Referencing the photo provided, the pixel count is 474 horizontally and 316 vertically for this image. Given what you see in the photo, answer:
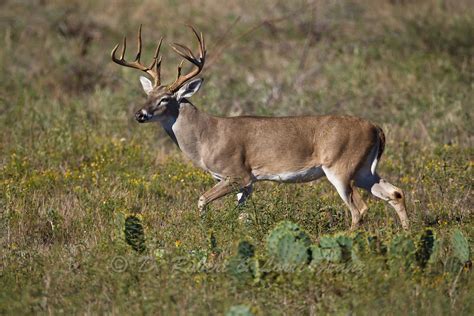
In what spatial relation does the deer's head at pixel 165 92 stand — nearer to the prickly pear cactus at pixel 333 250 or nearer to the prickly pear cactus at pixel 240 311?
the prickly pear cactus at pixel 333 250

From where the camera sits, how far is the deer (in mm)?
9656

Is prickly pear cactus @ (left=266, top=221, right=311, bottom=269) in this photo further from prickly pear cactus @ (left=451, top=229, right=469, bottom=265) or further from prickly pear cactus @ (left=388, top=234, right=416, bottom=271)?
prickly pear cactus @ (left=451, top=229, right=469, bottom=265)

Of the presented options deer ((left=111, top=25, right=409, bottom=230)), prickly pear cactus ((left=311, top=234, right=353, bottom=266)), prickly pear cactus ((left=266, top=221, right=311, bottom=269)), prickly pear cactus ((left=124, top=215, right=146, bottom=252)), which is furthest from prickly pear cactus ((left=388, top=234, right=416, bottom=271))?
deer ((left=111, top=25, right=409, bottom=230))

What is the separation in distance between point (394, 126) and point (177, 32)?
277 inches

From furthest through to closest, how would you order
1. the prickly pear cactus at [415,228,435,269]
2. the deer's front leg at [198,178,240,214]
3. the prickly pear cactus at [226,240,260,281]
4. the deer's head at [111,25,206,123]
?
the deer's head at [111,25,206,123] → the deer's front leg at [198,178,240,214] → the prickly pear cactus at [415,228,435,269] → the prickly pear cactus at [226,240,260,281]

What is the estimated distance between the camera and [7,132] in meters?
12.6

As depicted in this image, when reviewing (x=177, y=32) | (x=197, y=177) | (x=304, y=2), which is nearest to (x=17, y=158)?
(x=197, y=177)

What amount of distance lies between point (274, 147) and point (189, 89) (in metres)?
1.15

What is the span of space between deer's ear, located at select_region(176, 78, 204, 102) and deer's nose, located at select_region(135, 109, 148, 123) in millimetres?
496

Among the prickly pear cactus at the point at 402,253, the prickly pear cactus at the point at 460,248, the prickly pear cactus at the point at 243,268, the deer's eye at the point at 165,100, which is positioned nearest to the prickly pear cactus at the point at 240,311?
the prickly pear cactus at the point at 243,268

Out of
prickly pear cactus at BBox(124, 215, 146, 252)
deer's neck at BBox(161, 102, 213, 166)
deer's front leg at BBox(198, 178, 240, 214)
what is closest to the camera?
prickly pear cactus at BBox(124, 215, 146, 252)

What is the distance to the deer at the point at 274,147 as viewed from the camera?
966 cm

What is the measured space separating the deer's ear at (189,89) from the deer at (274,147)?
0.01 meters

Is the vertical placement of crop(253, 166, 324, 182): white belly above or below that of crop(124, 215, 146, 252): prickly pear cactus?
below
